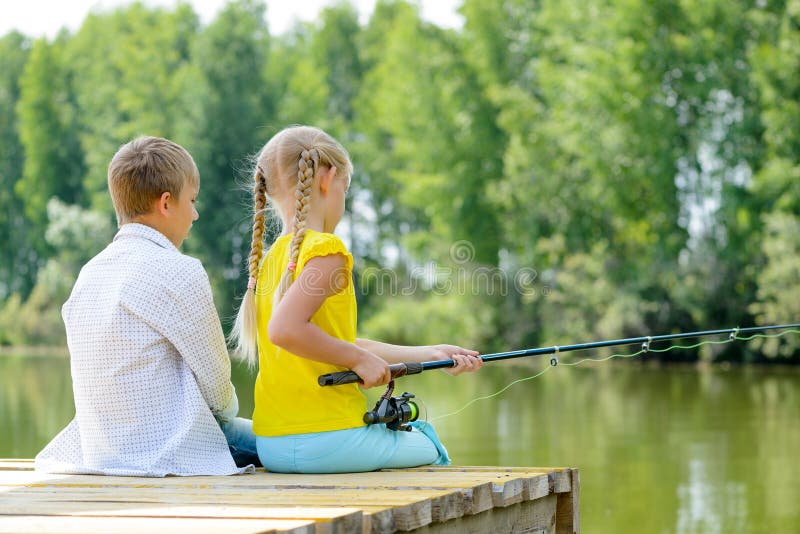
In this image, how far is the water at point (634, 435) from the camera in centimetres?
597

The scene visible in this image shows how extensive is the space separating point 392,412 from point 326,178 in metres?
0.67

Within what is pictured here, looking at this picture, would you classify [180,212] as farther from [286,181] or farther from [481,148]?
[481,148]

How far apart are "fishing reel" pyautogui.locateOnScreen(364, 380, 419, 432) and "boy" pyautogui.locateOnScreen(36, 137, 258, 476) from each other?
1.24 ft

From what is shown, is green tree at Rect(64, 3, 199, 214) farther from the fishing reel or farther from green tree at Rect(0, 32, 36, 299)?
the fishing reel

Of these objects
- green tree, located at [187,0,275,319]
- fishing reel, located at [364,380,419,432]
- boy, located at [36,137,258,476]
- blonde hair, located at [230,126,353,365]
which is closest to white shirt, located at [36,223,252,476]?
boy, located at [36,137,258,476]

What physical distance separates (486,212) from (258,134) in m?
6.52

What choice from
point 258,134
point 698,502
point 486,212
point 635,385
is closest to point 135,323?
point 698,502

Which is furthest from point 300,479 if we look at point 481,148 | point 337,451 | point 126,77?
point 126,77

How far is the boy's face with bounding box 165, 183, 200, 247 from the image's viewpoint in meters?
3.35

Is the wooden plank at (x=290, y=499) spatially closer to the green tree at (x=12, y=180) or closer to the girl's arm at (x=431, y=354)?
the girl's arm at (x=431, y=354)

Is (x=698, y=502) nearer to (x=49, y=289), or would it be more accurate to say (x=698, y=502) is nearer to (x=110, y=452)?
(x=110, y=452)

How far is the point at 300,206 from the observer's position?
10.5 ft

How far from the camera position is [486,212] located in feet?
91.7

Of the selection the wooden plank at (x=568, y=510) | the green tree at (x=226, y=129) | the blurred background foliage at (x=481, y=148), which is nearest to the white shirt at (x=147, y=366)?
the wooden plank at (x=568, y=510)
